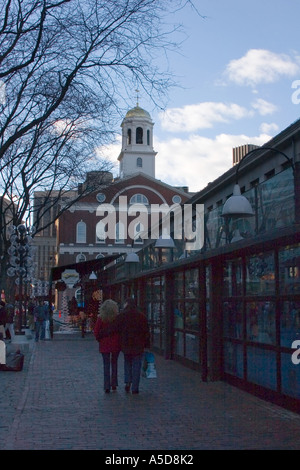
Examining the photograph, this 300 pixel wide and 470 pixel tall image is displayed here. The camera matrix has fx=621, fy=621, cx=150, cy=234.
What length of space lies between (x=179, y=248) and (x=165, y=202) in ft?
203

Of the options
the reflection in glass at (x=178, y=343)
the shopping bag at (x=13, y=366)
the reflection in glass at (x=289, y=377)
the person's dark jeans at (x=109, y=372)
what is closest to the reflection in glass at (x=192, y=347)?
the reflection in glass at (x=178, y=343)

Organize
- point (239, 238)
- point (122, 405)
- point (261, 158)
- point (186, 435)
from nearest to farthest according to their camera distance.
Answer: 1. point (186, 435)
2. point (122, 405)
3. point (239, 238)
4. point (261, 158)

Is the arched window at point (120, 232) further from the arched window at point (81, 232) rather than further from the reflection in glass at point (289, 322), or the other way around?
the reflection in glass at point (289, 322)

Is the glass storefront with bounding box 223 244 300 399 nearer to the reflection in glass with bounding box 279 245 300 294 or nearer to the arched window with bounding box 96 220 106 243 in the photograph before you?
the reflection in glass with bounding box 279 245 300 294

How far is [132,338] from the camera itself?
11.4m

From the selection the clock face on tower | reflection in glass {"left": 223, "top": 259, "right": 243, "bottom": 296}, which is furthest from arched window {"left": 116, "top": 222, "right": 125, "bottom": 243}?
reflection in glass {"left": 223, "top": 259, "right": 243, "bottom": 296}

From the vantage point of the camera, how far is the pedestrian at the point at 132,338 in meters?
11.4

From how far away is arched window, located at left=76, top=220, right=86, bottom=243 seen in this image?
79312mm

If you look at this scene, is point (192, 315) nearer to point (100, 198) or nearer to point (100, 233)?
point (100, 233)

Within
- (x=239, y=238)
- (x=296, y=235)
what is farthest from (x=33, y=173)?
(x=296, y=235)

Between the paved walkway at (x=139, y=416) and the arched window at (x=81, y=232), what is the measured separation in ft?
214

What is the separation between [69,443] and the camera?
290 inches

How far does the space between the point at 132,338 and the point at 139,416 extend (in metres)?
2.36
